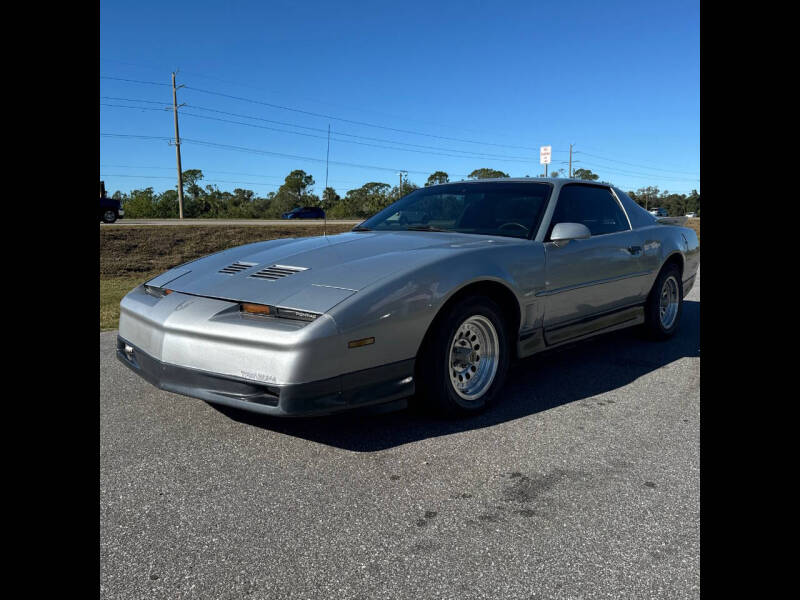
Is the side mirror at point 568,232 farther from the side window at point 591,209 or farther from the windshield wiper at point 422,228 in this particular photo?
the windshield wiper at point 422,228

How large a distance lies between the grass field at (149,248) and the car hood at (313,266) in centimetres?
497

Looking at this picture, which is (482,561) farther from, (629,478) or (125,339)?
(125,339)

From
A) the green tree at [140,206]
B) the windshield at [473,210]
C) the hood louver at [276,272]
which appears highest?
the green tree at [140,206]

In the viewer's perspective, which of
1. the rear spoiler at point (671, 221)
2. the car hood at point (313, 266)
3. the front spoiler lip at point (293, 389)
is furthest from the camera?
the rear spoiler at point (671, 221)

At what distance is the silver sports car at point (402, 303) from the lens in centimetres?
281

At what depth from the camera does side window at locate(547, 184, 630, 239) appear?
4430 millimetres

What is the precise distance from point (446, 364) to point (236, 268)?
4.38 ft

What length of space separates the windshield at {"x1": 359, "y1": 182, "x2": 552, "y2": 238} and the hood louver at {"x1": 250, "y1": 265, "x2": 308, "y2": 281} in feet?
4.50

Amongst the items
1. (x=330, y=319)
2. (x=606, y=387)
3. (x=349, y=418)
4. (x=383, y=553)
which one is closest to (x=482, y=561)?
(x=383, y=553)

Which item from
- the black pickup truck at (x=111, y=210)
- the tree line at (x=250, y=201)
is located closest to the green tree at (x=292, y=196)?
the tree line at (x=250, y=201)

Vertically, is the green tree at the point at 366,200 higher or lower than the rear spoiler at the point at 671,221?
higher

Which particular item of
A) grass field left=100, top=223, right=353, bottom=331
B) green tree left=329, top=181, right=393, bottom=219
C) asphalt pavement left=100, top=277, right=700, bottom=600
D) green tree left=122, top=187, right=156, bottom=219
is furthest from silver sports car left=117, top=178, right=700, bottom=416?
green tree left=122, top=187, right=156, bottom=219
